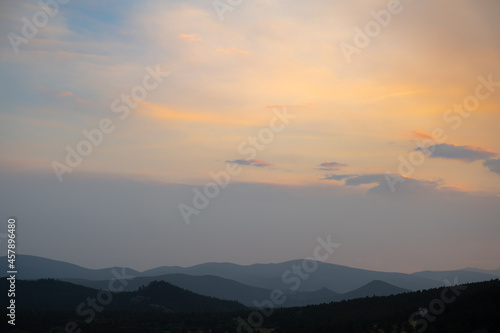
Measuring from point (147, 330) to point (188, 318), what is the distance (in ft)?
40.5

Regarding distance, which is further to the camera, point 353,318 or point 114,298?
point 114,298

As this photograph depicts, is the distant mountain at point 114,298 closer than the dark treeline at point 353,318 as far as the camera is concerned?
No

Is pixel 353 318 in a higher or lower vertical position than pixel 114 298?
lower

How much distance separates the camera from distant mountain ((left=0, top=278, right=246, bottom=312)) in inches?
4545

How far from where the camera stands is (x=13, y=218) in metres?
62.1

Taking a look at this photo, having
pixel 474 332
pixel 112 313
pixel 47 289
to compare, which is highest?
pixel 47 289

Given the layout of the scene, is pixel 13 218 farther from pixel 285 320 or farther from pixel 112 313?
pixel 285 320

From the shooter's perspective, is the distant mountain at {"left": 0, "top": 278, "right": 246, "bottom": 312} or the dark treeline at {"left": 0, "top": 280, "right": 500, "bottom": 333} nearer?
the dark treeline at {"left": 0, "top": 280, "right": 500, "bottom": 333}

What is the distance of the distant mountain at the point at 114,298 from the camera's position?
115438mm

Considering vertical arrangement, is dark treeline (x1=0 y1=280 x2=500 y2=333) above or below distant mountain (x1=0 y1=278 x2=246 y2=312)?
below

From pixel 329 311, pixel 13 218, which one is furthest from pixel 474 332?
pixel 13 218

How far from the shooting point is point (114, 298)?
124688 mm

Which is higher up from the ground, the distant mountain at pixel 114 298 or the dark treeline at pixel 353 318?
the distant mountain at pixel 114 298

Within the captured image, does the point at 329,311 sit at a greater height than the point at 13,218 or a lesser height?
lesser
